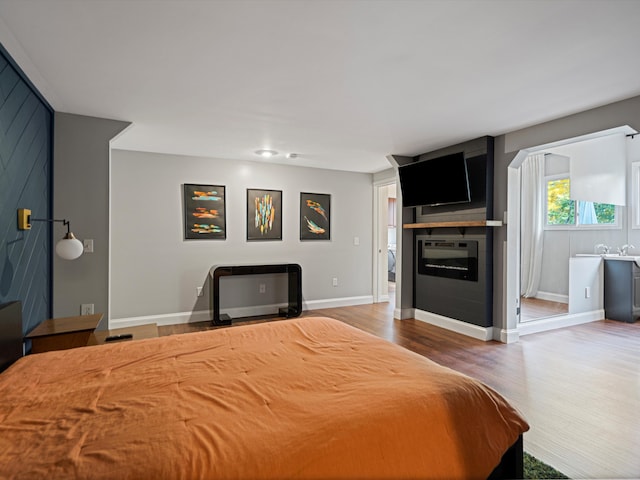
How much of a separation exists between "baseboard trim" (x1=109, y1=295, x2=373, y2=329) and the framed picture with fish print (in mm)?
1112

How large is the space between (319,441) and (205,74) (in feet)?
7.84

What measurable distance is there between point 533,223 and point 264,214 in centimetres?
489

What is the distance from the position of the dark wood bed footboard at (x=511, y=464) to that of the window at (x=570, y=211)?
5.45 meters

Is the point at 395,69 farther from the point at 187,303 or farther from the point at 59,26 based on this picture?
the point at 187,303

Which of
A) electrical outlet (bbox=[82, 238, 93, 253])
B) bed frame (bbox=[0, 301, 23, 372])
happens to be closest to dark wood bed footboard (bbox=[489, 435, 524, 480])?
bed frame (bbox=[0, 301, 23, 372])

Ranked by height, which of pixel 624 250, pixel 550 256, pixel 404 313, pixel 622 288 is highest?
pixel 624 250

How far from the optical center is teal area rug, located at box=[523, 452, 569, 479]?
5.54 ft

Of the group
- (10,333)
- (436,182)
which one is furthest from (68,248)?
(436,182)

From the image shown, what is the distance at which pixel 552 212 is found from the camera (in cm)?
612

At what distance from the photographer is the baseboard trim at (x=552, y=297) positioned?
18.9ft

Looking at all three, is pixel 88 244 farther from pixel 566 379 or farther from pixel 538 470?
pixel 566 379

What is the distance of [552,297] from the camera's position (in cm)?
593

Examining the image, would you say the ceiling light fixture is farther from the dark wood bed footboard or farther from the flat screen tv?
the dark wood bed footboard

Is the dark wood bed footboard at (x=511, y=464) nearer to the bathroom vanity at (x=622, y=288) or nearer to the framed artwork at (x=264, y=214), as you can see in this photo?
the framed artwork at (x=264, y=214)
